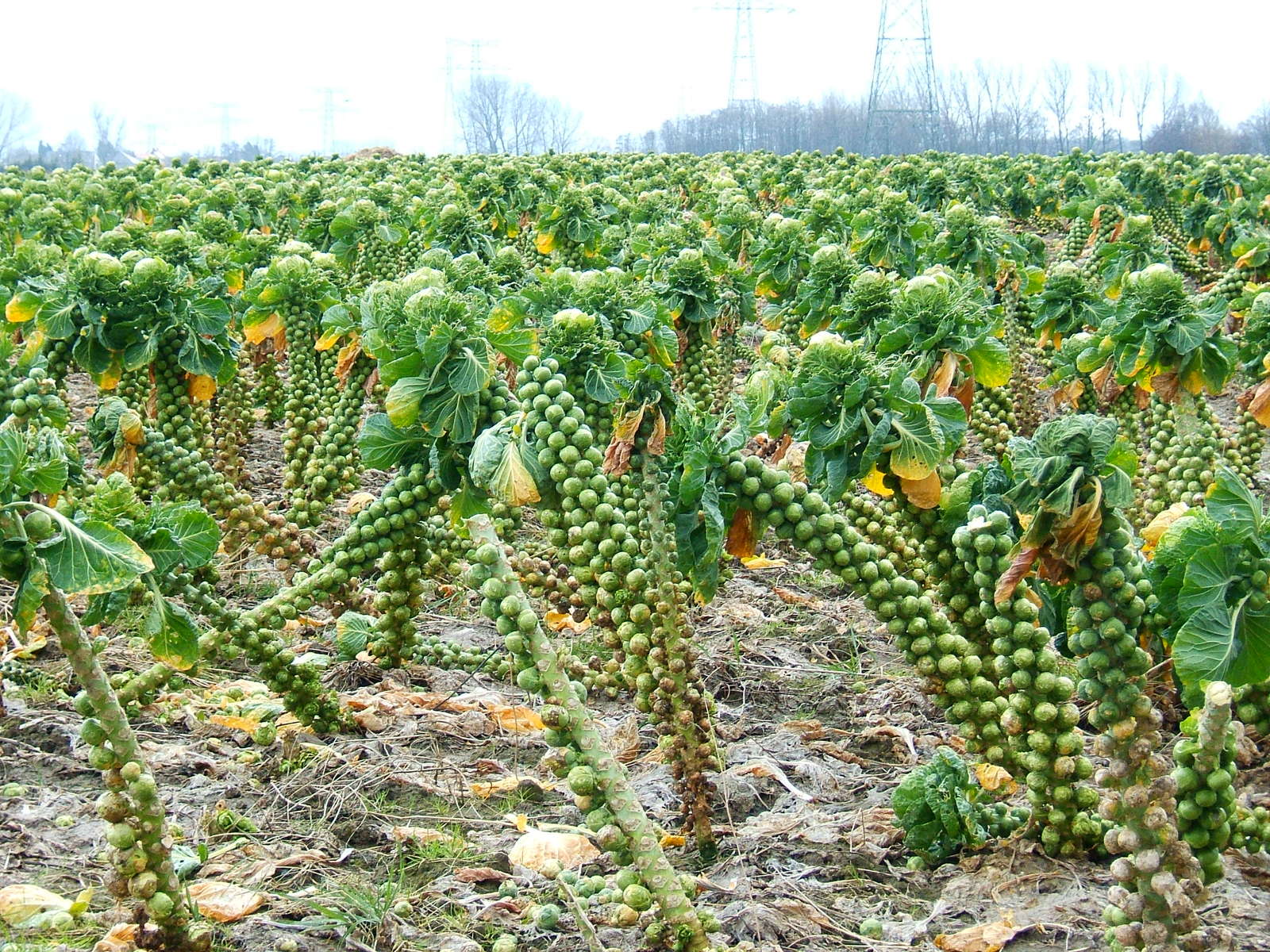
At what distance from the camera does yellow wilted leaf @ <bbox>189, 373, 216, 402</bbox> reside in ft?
15.9

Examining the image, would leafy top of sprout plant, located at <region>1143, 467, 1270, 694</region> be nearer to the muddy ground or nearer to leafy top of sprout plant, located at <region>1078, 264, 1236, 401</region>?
the muddy ground

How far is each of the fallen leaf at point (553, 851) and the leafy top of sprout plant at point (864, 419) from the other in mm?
1195

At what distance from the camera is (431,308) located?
11.0ft

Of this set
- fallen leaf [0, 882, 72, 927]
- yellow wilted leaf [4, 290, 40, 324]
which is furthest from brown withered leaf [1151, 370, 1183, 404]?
yellow wilted leaf [4, 290, 40, 324]

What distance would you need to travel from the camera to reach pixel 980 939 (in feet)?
8.39

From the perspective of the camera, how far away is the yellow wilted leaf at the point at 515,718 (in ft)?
12.8

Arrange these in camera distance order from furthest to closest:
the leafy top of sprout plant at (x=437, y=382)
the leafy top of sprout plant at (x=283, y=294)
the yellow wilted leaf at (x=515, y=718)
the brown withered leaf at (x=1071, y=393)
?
the brown withered leaf at (x=1071, y=393) → the leafy top of sprout plant at (x=283, y=294) → the yellow wilted leaf at (x=515, y=718) → the leafy top of sprout plant at (x=437, y=382)

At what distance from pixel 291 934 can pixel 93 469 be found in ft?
12.9

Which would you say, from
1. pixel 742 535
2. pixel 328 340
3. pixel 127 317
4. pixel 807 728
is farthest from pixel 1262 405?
pixel 127 317

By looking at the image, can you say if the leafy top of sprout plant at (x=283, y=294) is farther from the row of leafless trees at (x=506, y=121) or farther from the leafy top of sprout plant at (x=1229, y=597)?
the row of leafless trees at (x=506, y=121)

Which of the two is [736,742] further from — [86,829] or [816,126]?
[816,126]

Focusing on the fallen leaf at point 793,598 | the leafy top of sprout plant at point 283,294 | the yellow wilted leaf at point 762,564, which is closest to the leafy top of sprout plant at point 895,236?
the yellow wilted leaf at point 762,564

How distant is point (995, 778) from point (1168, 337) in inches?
92.7

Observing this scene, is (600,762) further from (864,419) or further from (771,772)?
(771,772)
